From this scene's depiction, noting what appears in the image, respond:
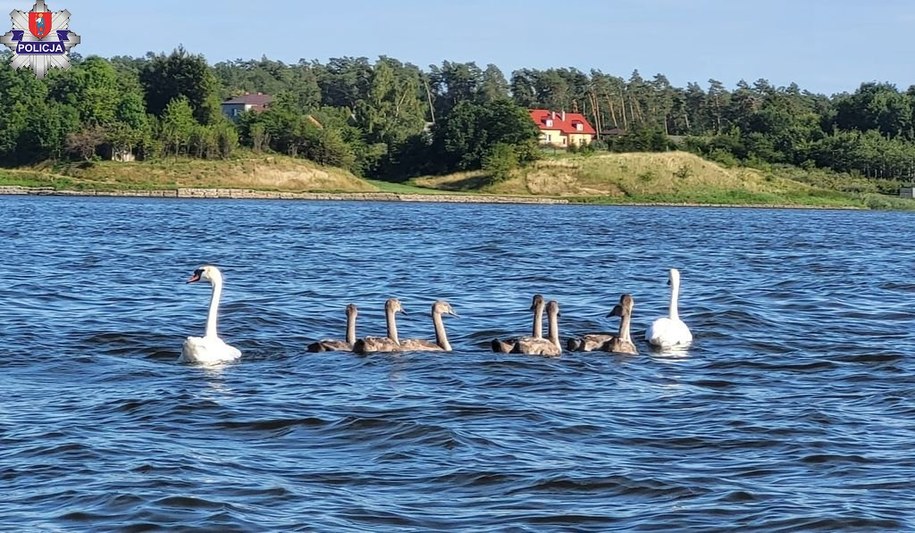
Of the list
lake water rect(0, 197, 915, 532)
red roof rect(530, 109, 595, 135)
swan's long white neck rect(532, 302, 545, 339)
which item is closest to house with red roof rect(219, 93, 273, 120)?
red roof rect(530, 109, 595, 135)

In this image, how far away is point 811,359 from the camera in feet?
61.6

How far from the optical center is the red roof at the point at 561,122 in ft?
511

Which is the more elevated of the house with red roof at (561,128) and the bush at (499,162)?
the house with red roof at (561,128)

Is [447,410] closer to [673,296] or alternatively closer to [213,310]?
[213,310]

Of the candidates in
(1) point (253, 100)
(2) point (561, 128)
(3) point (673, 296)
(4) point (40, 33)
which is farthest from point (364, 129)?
(3) point (673, 296)

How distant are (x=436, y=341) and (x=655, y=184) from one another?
9753cm

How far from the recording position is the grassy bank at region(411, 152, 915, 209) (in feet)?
367

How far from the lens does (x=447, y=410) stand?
14227 mm

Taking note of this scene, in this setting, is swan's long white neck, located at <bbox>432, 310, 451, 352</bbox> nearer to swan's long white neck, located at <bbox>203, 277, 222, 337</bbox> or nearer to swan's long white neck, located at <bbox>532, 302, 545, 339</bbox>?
swan's long white neck, located at <bbox>532, 302, 545, 339</bbox>

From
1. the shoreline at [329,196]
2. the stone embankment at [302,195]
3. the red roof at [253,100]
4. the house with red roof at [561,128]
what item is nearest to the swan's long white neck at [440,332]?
the shoreline at [329,196]

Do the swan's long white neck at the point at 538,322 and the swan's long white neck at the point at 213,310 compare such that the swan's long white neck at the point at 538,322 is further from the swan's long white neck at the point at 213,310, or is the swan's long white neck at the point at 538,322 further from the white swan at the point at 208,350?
the swan's long white neck at the point at 213,310

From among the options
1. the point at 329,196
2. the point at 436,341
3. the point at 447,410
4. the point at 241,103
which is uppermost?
the point at 241,103

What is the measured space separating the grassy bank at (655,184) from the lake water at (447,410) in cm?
8066

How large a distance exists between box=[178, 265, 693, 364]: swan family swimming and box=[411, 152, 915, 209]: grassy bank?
91.4 m
